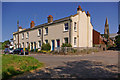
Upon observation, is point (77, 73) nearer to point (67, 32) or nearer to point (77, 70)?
point (77, 70)

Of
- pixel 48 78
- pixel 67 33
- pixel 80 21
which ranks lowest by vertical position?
pixel 48 78

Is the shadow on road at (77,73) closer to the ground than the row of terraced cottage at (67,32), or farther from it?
closer to the ground

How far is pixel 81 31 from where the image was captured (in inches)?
838

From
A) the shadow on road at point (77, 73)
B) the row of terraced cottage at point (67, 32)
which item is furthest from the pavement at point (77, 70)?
the row of terraced cottage at point (67, 32)

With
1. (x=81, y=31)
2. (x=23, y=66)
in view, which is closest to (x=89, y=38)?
(x=81, y=31)

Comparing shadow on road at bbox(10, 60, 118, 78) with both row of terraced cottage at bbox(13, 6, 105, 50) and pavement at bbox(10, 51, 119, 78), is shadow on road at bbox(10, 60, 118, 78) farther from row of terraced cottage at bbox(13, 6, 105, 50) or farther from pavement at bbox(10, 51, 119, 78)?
row of terraced cottage at bbox(13, 6, 105, 50)

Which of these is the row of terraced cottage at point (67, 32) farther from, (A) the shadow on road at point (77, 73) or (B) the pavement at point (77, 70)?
(A) the shadow on road at point (77, 73)

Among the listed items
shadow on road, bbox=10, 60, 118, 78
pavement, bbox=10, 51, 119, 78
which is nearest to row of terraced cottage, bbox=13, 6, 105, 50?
pavement, bbox=10, 51, 119, 78

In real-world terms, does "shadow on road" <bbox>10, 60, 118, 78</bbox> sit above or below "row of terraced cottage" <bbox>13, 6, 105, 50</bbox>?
below

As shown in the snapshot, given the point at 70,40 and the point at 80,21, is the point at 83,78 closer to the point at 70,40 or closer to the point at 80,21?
the point at 70,40

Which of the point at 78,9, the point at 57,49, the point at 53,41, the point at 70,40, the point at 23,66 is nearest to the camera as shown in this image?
the point at 23,66

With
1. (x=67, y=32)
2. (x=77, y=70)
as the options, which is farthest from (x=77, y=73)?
(x=67, y=32)

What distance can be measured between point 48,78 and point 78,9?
18703 mm

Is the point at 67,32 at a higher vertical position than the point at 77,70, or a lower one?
higher
